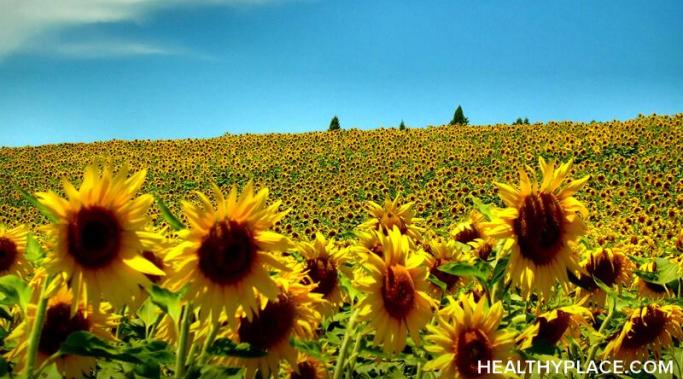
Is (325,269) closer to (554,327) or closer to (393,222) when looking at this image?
(393,222)

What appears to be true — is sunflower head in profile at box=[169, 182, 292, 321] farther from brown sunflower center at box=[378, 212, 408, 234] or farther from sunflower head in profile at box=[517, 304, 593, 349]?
brown sunflower center at box=[378, 212, 408, 234]

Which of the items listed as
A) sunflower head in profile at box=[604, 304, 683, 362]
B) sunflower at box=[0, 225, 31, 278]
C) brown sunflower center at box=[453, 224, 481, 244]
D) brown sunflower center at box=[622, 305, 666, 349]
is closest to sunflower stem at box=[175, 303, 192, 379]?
sunflower at box=[0, 225, 31, 278]

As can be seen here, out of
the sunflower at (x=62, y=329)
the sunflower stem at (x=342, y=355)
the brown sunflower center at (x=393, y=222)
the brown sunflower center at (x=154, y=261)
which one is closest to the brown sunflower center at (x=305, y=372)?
the sunflower stem at (x=342, y=355)

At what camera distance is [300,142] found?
3166 centimetres

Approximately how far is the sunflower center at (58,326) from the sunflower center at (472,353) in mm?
1588

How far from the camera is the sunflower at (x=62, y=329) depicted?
260 centimetres

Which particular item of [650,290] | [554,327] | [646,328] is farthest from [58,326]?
[650,290]

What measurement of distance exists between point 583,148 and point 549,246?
22784 mm

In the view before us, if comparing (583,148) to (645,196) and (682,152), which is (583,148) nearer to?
(682,152)

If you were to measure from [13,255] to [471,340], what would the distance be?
2.75 metres

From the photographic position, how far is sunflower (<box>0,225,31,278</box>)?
3773mm

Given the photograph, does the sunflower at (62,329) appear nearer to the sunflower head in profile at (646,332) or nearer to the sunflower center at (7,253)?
the sunflower center at (7,253)

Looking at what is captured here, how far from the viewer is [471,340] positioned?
2.80 m

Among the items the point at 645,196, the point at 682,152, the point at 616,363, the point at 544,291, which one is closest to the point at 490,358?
the point at 544,291
